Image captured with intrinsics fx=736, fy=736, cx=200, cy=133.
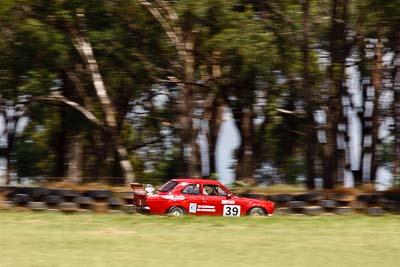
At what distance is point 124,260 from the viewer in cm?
1037

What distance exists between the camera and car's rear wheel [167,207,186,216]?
62.7ft

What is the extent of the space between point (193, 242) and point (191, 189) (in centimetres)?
769

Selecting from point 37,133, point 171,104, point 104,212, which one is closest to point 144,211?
point 104,212

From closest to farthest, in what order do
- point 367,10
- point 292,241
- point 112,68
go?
point 292,241, point 367,10, point 112,68

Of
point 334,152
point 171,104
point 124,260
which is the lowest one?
point 124,260

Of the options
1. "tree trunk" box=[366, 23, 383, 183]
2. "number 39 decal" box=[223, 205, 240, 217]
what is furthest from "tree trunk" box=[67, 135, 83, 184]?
"number 39 decal" box=[223, 205, 240, 217]

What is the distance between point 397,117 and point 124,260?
A: 1987 cm

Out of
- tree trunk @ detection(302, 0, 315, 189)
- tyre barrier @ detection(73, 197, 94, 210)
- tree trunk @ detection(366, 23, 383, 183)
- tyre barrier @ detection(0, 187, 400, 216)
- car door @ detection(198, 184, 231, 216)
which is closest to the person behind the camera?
tyre barrier @ detection(0, 187, 400, 216)

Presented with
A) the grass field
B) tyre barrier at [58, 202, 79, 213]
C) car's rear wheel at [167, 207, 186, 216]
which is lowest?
the grass field

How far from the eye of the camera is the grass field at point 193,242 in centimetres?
1054

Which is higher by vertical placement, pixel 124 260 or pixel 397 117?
pixel 397 117

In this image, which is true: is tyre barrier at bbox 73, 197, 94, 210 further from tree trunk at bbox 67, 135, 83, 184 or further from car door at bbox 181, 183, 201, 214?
tree trunk at bbox 67, 135, 83, 184

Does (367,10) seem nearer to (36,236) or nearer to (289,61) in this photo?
(289,61)

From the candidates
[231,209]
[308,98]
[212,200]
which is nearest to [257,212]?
[231,209]
